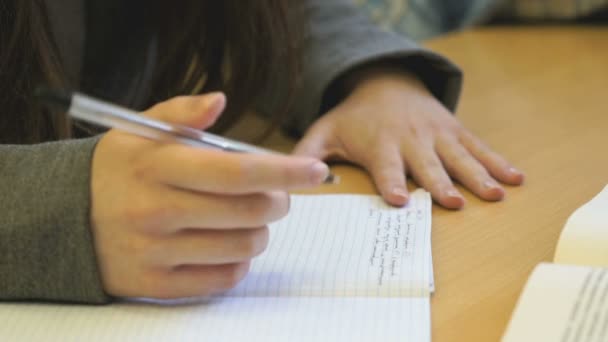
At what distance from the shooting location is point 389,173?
713 mm

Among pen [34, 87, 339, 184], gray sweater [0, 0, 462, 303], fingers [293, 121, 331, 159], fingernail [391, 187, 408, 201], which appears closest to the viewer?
pen [34, 87, 339, 184]

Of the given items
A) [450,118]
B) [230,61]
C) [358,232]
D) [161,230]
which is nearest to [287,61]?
[230,61]

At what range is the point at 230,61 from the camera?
90 centimetres

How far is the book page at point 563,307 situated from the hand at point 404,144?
20 centimetres

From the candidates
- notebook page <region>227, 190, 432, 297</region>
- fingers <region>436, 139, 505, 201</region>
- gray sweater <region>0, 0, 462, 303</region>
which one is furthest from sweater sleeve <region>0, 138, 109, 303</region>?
fingers <region>436, 139, 505, 201</region>

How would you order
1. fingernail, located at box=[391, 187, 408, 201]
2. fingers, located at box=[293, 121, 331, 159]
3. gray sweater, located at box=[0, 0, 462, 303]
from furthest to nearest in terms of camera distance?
1. fingers, located at box=[293, 121, 331, 159]
2. fingernail, located at box=[391, 187, 408, 201]
3. gray sweater, located at box=[0, 0, 462, 303]

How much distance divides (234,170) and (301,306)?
11 centimetres

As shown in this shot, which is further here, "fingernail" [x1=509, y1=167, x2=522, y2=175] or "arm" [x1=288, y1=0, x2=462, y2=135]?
"arm" [x1=288, y1=0, x2=462, y2=135]

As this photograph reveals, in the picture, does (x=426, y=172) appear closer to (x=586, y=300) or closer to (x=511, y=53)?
(x=586, y=300)

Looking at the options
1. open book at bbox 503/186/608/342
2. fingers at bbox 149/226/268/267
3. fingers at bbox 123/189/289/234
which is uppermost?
fingers at bbox 123/189/289/234

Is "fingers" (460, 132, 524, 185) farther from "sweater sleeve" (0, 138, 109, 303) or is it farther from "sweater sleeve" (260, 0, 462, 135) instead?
"sweater sleeve" (0, 138, 109, 303)

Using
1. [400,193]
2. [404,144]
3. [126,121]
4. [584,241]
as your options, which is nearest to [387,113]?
[404,144]

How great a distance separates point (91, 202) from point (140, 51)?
1.96 ft

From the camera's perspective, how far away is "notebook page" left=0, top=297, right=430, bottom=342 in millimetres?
480
